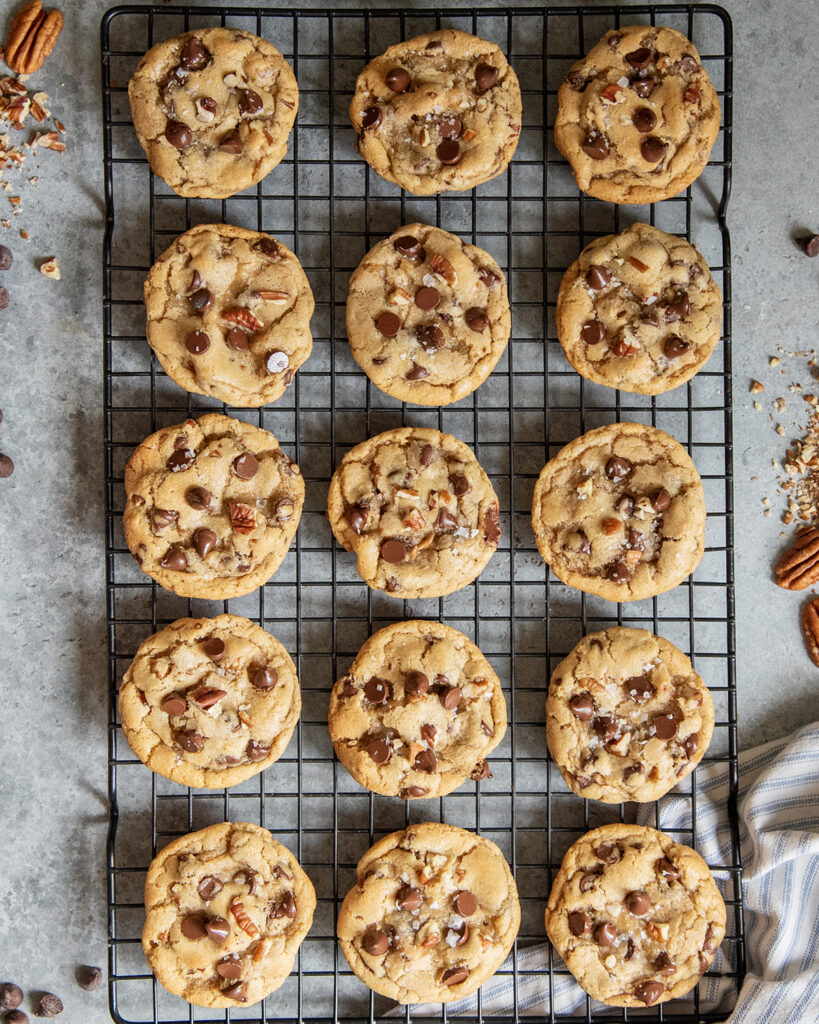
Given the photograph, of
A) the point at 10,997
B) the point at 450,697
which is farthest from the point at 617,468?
the point at 10,997

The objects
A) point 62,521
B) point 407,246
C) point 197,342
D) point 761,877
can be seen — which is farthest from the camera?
point 62,521

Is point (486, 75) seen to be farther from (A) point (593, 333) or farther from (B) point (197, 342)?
(B) point (197, 342)

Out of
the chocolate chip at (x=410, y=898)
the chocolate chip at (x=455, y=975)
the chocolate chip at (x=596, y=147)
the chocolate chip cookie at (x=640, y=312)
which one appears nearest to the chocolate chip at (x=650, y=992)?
the chocolate chip at (x=455, y=975)

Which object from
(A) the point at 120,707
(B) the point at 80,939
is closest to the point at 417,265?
(A) the point at 120,707

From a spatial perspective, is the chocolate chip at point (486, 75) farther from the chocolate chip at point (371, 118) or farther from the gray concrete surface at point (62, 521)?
the gray concrete surface at point (62, 521)

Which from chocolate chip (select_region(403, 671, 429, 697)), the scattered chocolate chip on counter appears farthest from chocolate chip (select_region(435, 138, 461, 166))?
the scattered chocolate chip on counter

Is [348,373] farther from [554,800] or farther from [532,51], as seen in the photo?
[554,800]
